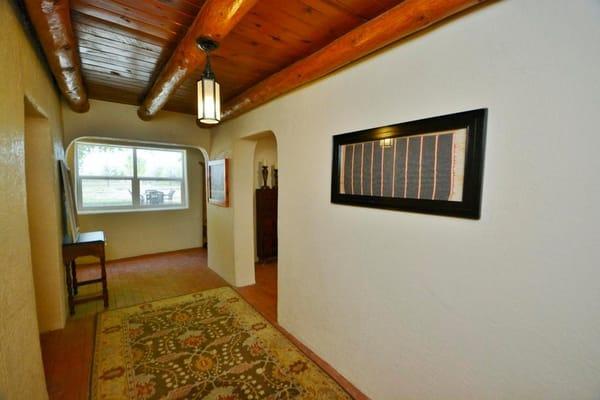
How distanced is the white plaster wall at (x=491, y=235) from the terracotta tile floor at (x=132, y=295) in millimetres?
630

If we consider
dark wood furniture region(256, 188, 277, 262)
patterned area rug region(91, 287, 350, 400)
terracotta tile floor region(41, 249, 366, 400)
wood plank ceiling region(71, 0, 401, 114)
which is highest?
wood plank ceiling region(71, 0, 401, 114)

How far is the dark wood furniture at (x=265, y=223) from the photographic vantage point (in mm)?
4371

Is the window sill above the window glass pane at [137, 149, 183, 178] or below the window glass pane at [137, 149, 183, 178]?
below

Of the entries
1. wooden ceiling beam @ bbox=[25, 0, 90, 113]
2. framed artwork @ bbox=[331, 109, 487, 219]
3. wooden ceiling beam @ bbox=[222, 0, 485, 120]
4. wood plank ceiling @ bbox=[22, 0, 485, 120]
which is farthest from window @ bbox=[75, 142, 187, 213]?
framed artwork @ bbox=[331, 109, 487, 219]

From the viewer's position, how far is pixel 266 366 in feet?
6.44

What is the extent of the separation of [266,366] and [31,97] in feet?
8.09

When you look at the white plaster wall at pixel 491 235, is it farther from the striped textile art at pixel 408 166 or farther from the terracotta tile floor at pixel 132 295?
the terracotta tile floor at pixel 132 295

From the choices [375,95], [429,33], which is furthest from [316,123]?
[429,33]

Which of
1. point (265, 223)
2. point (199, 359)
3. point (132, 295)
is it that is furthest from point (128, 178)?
point (199, 359)

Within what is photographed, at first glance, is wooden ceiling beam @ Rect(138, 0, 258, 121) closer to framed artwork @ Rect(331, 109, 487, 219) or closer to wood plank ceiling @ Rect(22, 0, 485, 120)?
wood plank ceiling @ Rect(22, 0, 485, 120)

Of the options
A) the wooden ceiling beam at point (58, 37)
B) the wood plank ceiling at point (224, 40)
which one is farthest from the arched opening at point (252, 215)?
the wooden ceiling beam at point (58, 37)

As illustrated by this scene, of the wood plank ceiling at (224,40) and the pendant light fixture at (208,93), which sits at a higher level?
the wood plank ceiling at (224,40)

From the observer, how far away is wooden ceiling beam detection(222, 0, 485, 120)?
118cm

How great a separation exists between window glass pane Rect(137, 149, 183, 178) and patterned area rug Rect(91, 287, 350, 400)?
116 inches
